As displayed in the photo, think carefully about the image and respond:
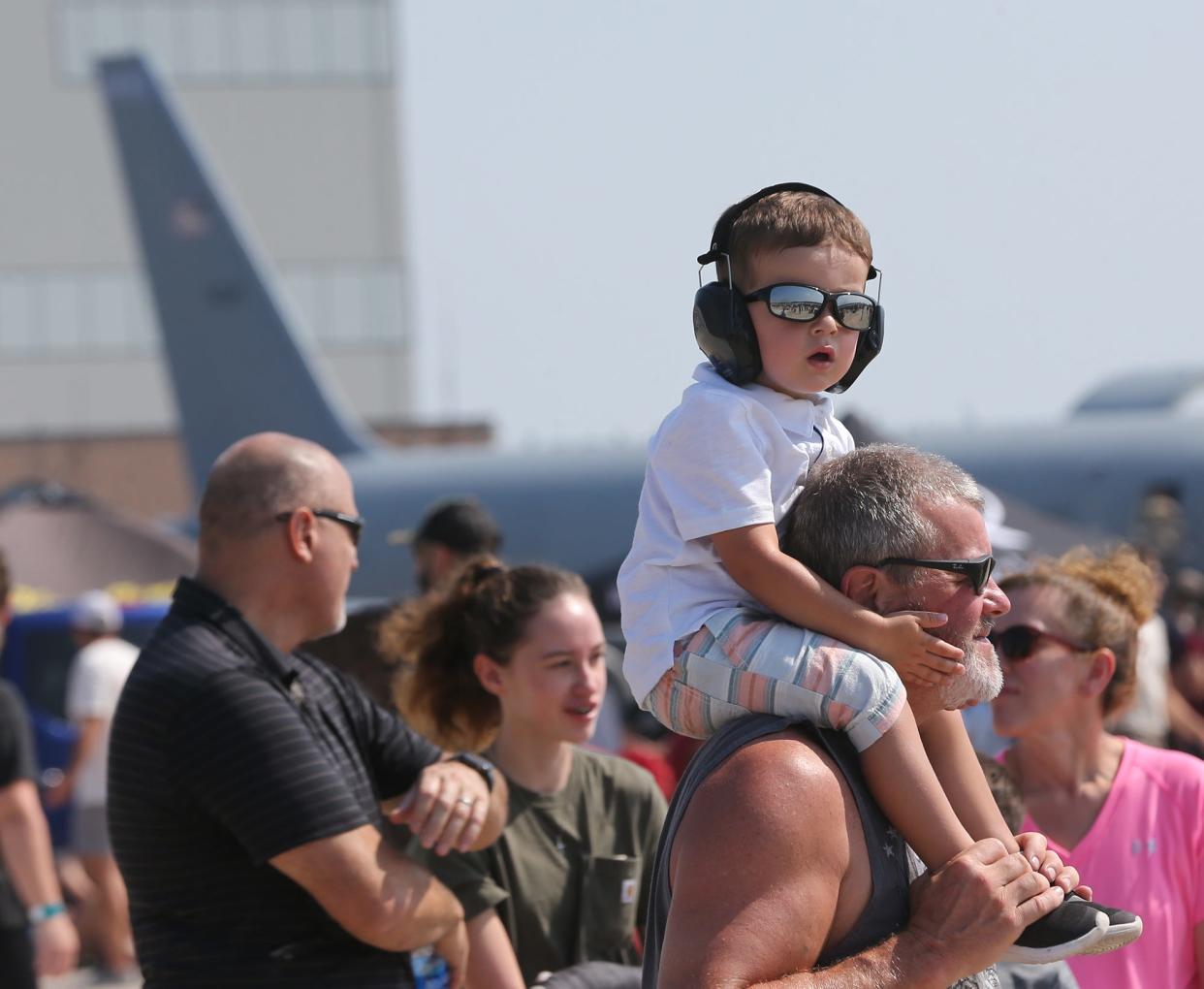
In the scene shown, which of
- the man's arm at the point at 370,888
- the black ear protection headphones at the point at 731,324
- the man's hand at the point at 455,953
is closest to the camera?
the black ear protection headphones at the point at 731,324

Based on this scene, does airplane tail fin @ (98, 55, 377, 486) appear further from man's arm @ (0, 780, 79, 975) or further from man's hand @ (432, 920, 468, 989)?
man's hand @ (432, 920, 468, 989)

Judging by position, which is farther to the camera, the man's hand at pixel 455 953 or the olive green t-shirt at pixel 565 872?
the olive green t-shirt at pixel 565 872

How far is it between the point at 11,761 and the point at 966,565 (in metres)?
3.10

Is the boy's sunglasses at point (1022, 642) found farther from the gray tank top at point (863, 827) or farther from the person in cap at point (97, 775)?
the person in cap at point (97, 775)

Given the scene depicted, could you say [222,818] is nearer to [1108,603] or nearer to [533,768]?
[533,768]

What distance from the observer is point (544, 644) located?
3594mm

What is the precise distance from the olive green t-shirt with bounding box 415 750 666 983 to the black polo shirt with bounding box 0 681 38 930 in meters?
1.67

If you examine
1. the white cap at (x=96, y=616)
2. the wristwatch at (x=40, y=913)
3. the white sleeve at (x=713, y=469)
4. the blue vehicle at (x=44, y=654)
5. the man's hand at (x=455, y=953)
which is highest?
the white sleeve at (x=713, y=469)

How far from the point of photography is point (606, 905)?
3.36 m

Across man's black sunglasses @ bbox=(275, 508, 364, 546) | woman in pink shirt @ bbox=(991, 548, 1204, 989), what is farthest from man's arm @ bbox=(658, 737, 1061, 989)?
man's black sunglasses @ bbox=(275, 508, 364, 546)

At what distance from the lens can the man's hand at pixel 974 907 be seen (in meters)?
2.02

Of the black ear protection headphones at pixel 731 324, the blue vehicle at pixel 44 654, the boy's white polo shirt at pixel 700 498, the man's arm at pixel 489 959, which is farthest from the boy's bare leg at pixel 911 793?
the blue vehicle at pixel 44 654

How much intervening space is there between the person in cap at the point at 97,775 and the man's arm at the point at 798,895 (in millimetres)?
6279

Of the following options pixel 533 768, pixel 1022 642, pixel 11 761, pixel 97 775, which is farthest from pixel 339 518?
pixel 97 775
